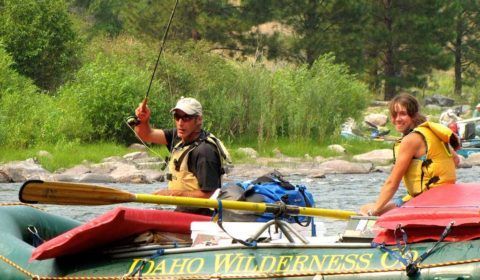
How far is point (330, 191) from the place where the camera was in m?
19.4

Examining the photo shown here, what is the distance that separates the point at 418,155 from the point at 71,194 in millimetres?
2105

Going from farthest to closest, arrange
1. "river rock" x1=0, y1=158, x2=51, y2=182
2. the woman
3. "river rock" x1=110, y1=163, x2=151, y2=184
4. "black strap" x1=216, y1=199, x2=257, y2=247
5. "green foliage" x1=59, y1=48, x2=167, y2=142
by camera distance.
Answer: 1. "green foliage" x1=59, y1=48, x2=167, y2=142
2. "river rock" x1=110, y1=163, x2=151, y2=184
3. "river rock" x1=0, y1=158, x2=51, y2=182
4. the woman
5. "black strap" x1=216, y1=199, x2=257, y2=247

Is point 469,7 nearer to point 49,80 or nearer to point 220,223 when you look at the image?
point 49,80

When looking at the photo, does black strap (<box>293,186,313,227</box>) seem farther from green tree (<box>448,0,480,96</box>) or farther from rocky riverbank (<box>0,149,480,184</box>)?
green tree (<box>448,0,480,96</box>)

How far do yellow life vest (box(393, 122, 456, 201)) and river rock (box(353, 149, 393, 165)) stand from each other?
17900mm

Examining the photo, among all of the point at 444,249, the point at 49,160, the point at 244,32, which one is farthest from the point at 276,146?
the point at 444,249

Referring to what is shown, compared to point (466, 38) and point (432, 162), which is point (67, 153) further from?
point (466, 38)

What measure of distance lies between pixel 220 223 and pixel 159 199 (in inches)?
16.1

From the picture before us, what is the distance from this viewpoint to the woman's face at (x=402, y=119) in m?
6.96

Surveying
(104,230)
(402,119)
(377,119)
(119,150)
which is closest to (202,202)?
(104,230)

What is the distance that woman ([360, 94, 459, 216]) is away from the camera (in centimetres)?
682

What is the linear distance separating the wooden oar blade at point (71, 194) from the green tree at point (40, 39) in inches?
877

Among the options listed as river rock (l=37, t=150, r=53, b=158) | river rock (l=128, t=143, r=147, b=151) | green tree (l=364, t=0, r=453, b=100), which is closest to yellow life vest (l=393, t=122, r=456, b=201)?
river rock (l=37, t=150, r=53, b=158)

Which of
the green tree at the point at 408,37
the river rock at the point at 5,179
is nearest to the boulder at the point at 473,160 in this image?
the river rock at the point at 5,179
